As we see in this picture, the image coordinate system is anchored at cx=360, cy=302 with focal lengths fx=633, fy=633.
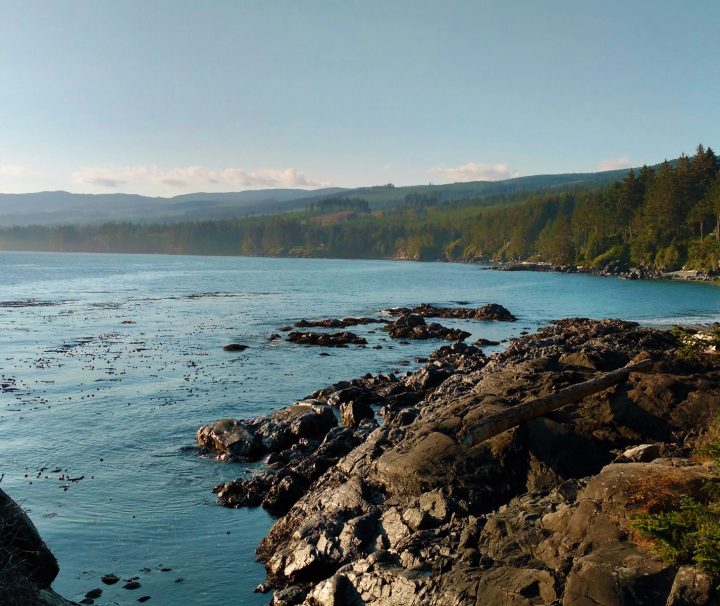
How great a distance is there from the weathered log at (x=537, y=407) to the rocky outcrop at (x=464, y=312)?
5044 centimetres

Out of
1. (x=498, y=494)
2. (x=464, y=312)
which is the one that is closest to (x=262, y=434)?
(x=498, y=494)

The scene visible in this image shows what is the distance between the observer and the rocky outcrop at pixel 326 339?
51.9 meters

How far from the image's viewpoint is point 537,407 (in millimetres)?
16969

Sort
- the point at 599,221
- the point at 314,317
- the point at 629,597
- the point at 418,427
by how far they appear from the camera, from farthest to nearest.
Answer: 1. the point at 599,221
2. the point at 314,317
3. the point at 418,427
4. the point at 629,597

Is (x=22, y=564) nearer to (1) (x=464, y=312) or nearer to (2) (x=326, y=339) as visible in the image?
(2) (x=326, y=339)

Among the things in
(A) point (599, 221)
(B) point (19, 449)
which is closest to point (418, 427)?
(B) point (19, 449)

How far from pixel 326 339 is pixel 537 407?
36262 millimetres

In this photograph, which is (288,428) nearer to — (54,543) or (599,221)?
(54,543)

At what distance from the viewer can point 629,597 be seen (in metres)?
9.82

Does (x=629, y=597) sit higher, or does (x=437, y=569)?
(x=629, y=597)

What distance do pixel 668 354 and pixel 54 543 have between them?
1991cm

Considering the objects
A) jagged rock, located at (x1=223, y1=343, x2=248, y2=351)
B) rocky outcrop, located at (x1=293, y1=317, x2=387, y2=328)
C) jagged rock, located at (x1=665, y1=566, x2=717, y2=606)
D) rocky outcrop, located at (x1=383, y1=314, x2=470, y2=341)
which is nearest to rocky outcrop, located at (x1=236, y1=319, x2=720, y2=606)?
jagged rock, located at (x1=665, y1=566, x2=717, y2=606)

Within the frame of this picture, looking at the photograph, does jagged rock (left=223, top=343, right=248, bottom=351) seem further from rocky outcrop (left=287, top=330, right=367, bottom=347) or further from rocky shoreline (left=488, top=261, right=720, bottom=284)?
rocky shoreline (left=488, top=261, right=720, bottom=284)

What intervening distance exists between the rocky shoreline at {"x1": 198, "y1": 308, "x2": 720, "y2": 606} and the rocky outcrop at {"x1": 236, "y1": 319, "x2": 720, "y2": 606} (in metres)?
0.03
